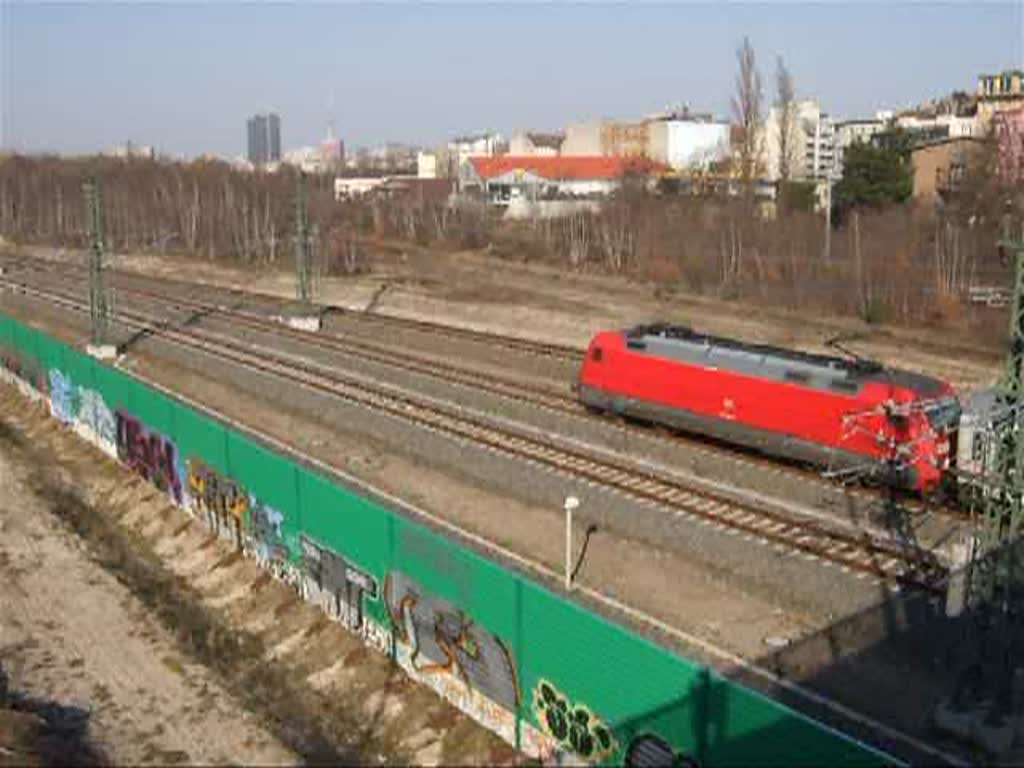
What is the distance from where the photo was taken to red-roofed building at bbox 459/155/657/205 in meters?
108

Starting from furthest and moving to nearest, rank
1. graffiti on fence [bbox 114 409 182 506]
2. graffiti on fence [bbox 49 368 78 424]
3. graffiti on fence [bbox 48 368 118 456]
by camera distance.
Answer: graffiti on fence [bbox 49 368 78 424] → graffiti on fence [bbox 48 368 118 456] → graffiti on fence [bbox 114 409 182 506]

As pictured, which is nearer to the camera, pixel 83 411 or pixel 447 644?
pixel 447 644

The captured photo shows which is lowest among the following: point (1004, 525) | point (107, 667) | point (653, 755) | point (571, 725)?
point (107, 667)

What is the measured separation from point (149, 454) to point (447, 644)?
14.8 metres

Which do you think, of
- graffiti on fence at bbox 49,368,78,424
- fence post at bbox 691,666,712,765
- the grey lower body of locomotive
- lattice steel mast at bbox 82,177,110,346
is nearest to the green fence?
fence post at bbox 691,666,712,765

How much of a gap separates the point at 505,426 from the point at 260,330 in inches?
884

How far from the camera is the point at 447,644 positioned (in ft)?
56.5

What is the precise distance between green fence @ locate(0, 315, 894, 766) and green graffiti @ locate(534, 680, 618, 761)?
2 centimetres

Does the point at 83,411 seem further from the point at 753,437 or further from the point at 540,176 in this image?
the point at 540,176

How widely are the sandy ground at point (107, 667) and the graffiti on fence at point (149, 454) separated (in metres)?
2.55

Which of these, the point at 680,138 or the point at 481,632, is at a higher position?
the point at 680,138

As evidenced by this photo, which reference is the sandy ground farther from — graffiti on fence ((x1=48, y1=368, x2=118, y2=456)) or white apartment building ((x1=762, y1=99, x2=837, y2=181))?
white apartment building ((x1=762, y1=99, x2=837, y2=181))

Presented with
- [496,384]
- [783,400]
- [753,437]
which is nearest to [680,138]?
[496,384]

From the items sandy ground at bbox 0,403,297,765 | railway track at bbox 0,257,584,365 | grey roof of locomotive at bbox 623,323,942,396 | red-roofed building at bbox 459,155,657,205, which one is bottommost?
sandy ground at bbox 0,403,297,765
